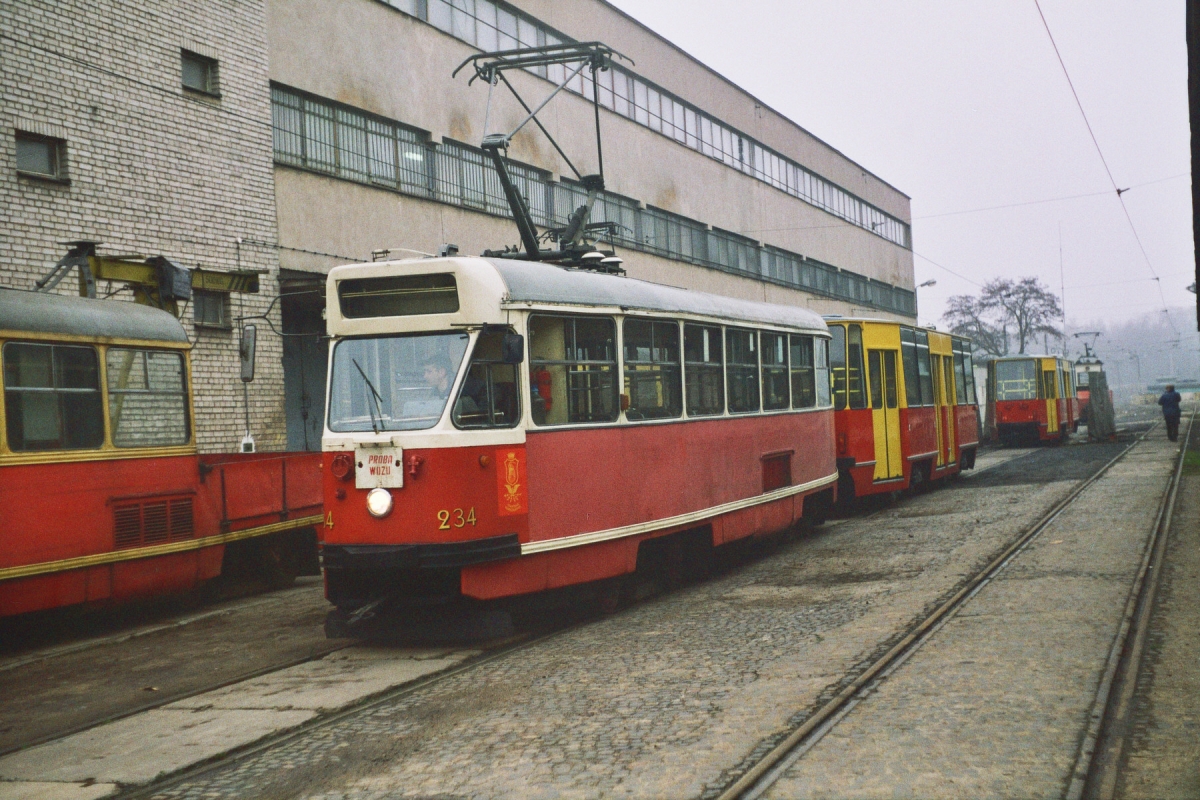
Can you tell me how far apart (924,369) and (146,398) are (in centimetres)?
1373

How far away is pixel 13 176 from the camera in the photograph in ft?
45.6

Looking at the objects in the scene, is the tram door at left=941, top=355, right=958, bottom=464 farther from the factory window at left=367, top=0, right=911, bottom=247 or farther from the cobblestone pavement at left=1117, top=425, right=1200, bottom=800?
the cobblestone pavement at left=1117, top=425, right=1200, bottom=800

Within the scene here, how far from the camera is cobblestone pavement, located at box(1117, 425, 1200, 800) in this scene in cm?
495

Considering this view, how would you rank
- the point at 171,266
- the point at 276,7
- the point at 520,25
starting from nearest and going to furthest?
1. the point at 171,266
2. the point at 276,7
3. the point at 520,25

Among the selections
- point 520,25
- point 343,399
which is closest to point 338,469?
point 343,399

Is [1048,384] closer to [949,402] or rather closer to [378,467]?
[949,402]

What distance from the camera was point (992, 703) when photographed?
614cm

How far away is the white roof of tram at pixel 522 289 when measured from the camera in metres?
8.54

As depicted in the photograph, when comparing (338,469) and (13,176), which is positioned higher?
(13,176)

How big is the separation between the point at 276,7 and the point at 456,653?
1314 cm

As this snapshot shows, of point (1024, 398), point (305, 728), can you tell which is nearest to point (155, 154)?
point (305, 728)

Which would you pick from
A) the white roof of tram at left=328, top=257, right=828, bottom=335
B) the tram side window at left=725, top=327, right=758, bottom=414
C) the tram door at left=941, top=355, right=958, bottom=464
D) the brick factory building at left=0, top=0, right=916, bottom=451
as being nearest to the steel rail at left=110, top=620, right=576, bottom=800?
the white roof of tram at left=328, top=257, right=828, bottom=335

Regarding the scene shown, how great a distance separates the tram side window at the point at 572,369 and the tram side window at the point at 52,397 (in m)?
3.91

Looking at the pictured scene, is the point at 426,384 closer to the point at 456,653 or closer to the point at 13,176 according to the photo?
the point at 456,653
